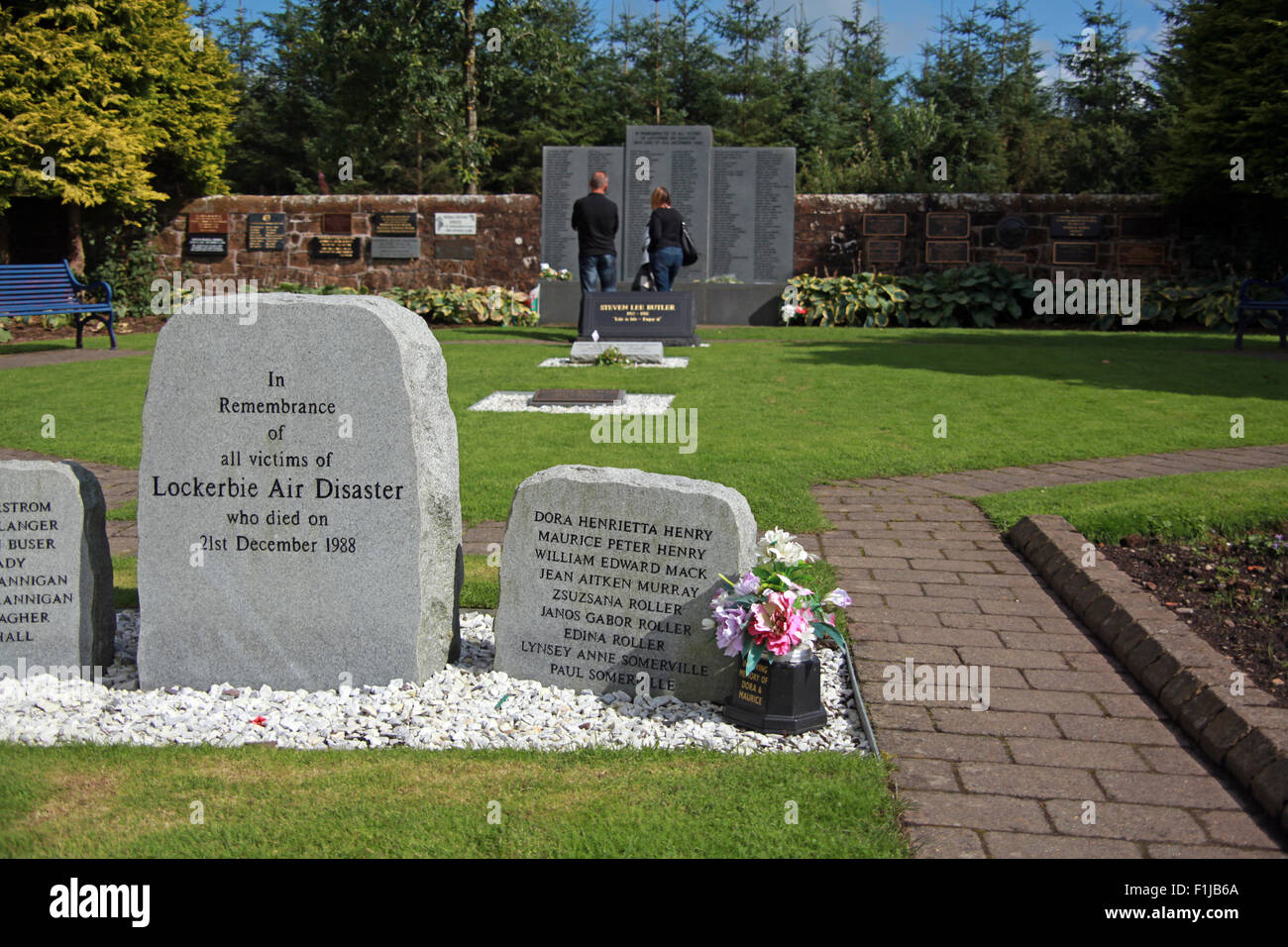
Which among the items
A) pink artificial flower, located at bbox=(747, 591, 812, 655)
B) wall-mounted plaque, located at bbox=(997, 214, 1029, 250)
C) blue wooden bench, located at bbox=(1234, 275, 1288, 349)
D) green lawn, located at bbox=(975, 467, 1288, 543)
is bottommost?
pink artificial flower, located at bbox=(747, 591, 812, 655)

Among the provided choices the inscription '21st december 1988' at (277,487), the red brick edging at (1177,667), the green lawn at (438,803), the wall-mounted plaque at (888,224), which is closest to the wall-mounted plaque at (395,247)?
the wall-mounted plaque at (888,224)

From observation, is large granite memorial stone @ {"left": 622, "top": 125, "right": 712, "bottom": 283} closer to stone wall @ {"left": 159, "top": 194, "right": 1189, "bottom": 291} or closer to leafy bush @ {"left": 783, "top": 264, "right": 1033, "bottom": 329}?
stone wall @ {"left": 159, "top": 194, "right": 1189, "bottom": 291}

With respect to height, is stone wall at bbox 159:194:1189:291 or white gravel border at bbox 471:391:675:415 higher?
stone wall at bbox 159:194:1189:291

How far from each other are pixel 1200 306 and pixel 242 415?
17464 mm

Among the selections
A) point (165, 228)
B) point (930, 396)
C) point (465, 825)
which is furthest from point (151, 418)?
point (165, 228)

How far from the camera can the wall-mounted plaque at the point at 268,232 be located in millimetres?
21719

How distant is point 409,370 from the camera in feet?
14.5

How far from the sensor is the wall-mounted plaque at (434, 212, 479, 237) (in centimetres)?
2139

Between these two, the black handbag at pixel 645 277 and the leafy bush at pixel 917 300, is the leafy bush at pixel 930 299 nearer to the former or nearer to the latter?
the leafy bush at pixel 917 300

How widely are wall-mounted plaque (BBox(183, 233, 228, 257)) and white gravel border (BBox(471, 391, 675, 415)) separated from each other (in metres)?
12.8

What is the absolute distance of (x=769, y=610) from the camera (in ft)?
13.7

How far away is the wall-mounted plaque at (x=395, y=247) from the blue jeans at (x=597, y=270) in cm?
616

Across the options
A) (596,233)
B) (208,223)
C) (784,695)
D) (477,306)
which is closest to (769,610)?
(784,695)

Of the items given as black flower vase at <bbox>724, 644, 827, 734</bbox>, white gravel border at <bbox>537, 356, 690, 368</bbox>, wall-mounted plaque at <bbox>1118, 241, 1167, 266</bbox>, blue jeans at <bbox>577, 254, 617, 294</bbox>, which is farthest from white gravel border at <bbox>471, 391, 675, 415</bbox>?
wall-mounted plaque at <bbox>1118, 241, 1167, 266</bbox>
